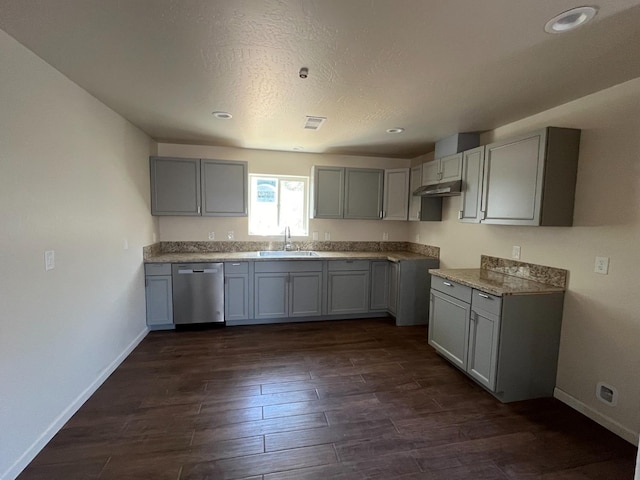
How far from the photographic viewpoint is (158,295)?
3.56 metres

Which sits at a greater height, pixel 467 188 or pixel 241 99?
pixel 241 99

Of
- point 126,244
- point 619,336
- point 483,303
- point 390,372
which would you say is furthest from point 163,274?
point 619,336

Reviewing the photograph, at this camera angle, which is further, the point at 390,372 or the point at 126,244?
the point at 126,244

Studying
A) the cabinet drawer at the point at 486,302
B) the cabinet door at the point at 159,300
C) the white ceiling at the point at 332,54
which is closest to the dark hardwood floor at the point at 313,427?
the cabinet door at the point at 159,300

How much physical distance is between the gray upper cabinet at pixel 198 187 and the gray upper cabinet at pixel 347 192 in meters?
1.02

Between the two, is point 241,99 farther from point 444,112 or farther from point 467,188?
point 467,188

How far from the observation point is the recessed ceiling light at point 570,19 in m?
1.29

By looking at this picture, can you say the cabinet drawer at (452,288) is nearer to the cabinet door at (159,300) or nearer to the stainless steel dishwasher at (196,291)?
the stainless steel dishwasher at (196,291)

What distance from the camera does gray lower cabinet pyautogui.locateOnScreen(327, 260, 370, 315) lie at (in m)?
4.02

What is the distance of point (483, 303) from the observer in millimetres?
2443

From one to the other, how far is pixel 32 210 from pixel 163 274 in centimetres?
193

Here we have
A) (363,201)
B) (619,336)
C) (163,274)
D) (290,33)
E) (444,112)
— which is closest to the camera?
(290,33)

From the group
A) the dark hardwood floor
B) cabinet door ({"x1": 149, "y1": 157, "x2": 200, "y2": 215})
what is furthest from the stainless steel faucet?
the dark hardwood floor

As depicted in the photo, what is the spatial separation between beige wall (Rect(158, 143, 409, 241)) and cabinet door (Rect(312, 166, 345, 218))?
0.28 m
